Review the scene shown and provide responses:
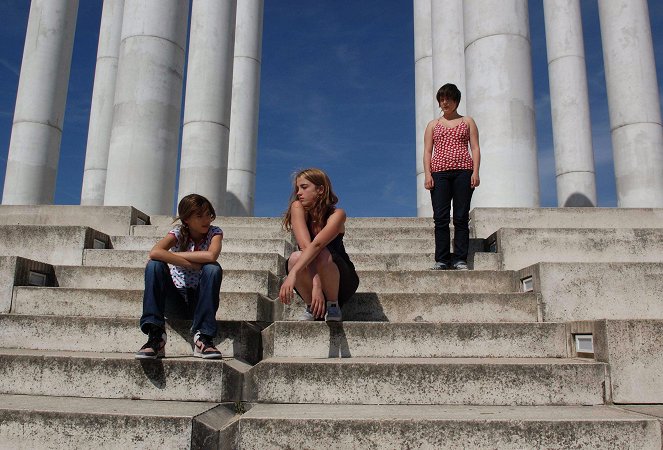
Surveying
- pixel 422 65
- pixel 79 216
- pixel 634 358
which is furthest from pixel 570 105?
pixel 634 358

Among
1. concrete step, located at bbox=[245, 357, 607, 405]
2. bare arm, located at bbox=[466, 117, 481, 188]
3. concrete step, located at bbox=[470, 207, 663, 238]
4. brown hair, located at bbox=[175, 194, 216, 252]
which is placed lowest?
concrete step, located at bbox=[245, 357, 607, 405]

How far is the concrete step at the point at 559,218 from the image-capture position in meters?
9.24

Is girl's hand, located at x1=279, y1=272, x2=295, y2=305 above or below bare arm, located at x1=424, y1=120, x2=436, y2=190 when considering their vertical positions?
below

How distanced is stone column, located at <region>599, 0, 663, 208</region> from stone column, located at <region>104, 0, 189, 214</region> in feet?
58.7

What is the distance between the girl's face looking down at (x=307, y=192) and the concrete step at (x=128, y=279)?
1646 millimetres

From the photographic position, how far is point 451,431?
3.88 meters

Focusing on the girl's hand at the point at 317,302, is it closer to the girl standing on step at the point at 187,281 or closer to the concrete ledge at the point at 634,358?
the girl standing on step at the point at 187,281

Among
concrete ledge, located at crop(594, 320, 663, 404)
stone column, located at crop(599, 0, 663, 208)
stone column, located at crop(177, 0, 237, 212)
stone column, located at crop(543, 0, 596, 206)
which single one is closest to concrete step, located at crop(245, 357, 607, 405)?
concrete ledge, located at crop(594, 320, 663, 404)

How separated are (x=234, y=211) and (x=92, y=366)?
19.6 meters

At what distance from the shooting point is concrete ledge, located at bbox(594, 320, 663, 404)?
4777mm

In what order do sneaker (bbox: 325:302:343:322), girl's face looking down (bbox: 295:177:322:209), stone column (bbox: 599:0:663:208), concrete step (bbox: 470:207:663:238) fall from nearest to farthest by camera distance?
sneaker (bbox: 325:302:343:322), girl's face looking down (bbox: 295:177:322:209), concrete step (bbox: 470:207:663:238), stone column (bbox: 599:0:663:208)

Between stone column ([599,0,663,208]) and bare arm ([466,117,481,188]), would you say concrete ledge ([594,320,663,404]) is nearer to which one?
bare arm ([466,117,481,188])

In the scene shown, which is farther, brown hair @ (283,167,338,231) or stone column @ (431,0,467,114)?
stone column @ (431,0,467,114)

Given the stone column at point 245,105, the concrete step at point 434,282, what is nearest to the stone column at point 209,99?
the stone column at point 245,105
